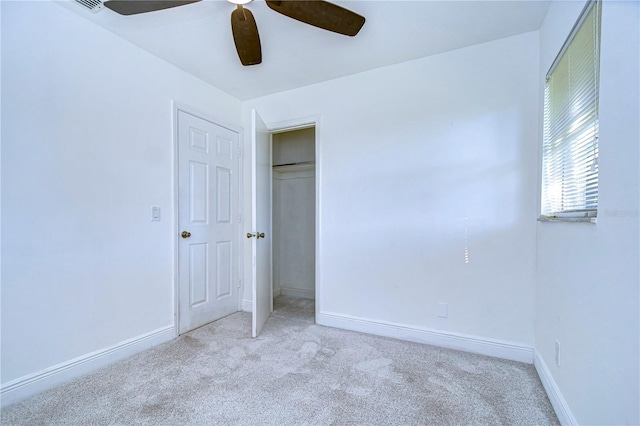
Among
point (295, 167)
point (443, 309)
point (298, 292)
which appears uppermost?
point (295, 167)

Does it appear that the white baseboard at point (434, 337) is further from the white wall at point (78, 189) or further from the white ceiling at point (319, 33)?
the white ceiling at point (319, 33)

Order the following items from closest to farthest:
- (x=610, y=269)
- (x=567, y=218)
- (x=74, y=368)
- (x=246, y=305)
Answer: (x=610, y=269)
(x=567, y=218)
(x=74, y=368)
(x=246, y=305)

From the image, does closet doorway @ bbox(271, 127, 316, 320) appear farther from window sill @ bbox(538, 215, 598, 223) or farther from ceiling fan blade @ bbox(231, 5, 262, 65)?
window sill @ bbox(538, 215, 598, 223)

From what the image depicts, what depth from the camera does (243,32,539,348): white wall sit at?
6.76ft

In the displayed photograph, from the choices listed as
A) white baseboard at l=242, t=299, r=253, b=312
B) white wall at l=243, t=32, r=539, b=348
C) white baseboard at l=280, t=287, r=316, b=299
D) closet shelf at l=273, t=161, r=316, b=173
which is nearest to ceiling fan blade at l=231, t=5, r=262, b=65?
white wall at l=243, t=32, r=539, b=348

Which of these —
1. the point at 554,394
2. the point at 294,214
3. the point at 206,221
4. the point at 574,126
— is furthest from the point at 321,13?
the point at 294,214

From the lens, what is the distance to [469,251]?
7.20ft

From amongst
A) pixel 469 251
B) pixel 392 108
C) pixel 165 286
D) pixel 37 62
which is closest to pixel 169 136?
pixel 37 62

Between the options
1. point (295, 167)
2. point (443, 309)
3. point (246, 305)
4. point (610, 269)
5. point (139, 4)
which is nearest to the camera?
point (610, 269)

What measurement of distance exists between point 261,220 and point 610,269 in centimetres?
240

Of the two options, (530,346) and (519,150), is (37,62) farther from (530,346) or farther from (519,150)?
(530,346)

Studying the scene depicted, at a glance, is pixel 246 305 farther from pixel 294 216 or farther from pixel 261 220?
pixel 294 216

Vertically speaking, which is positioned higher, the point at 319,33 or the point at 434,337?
the point at 319,33

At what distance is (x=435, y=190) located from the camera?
2314 mm
